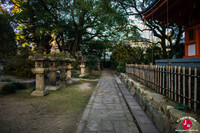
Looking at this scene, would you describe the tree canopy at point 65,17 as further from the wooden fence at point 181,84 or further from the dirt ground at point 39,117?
the dirt ground at point 39,117

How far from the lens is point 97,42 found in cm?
2089

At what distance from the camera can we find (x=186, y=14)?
592 cm

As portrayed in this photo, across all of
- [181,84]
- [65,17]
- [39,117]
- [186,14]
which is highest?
[65,17]

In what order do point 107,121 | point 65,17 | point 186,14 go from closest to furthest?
point 107,121 < point 186,14 < point 65,17

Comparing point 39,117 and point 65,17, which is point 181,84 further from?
point 65,17

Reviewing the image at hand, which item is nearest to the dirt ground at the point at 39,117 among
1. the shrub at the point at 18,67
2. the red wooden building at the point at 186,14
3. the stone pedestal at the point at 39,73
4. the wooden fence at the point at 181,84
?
A: the stone pedestal at the point at 39,73

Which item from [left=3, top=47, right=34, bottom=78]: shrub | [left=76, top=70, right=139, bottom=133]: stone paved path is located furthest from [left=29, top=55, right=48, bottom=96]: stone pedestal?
[left=3, top=47, right=34, bottom=78]: shrub

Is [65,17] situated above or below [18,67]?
above

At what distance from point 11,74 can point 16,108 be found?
177 inches

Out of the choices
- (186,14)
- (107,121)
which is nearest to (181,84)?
(107,121)

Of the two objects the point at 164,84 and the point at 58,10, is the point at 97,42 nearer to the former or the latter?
the point at 58,10

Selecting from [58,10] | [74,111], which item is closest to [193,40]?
[74,111]

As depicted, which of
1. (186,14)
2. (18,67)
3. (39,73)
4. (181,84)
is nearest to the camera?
(181,84)

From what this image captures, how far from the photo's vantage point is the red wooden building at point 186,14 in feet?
15.1
